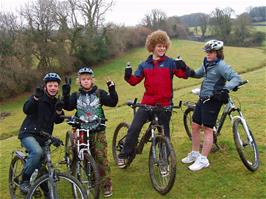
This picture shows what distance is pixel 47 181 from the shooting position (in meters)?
4.62

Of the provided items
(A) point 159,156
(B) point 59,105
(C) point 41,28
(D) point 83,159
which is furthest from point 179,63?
(C) point 41,28

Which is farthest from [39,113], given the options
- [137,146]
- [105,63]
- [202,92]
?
[105,63]

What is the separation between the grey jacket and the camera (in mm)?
5680

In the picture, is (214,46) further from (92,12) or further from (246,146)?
(92,12)

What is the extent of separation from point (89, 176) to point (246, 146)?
283cm

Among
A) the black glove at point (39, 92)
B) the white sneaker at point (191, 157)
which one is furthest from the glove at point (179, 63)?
the black glove at point (39, 92)

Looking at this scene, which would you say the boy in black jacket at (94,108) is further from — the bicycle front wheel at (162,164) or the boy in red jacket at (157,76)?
the bicycle front wheel at (162,164)

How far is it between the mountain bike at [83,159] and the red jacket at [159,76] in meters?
0.98

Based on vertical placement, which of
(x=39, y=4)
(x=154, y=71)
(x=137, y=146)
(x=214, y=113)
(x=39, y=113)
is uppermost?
(x=39, y=4)

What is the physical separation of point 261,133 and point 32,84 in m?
29.8

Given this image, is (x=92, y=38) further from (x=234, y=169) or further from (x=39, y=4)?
(x=234, y=169)

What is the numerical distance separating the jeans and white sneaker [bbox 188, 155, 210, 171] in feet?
8.55

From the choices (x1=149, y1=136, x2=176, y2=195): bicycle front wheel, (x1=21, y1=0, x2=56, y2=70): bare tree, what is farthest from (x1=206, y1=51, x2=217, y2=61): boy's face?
(x1=21, y1=0, x2=56, y2=70): bare tree

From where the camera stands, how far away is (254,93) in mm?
13883
